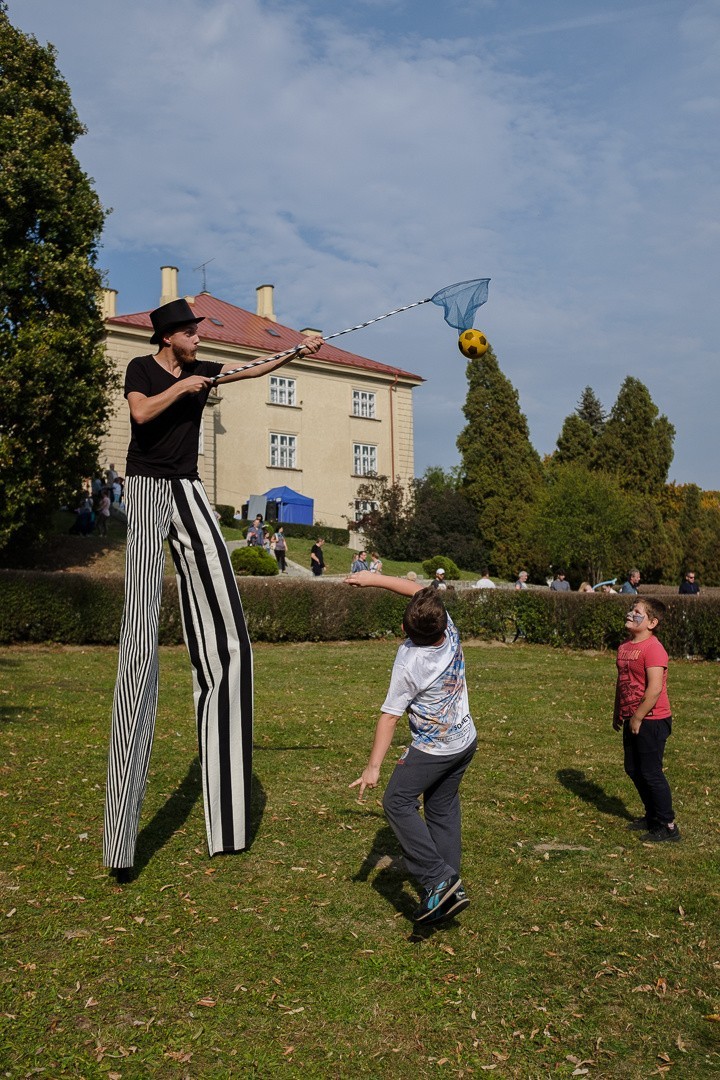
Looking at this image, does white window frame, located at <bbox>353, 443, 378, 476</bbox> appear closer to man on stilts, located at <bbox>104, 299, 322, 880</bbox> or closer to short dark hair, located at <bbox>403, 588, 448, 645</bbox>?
man on stilts, located at <bbox>104, 299, 322, 880</bbox>

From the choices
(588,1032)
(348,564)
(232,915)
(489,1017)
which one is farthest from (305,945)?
(348,564)

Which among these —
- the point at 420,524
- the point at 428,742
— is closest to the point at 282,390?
the point at 420,524

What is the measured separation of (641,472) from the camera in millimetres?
57125

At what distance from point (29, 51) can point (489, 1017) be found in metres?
25.1

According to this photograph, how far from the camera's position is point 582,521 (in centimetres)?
4325

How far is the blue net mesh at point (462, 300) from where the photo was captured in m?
6.46

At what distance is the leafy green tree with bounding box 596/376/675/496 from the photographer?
186 ft

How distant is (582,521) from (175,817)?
3875 centimetres

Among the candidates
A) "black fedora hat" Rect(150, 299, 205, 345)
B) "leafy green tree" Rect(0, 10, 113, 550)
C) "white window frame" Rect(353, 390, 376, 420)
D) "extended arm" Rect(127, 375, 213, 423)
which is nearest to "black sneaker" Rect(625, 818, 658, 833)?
"extended arm" Rect(127, 375, 213, 423)

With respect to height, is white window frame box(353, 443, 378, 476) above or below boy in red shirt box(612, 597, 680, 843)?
above

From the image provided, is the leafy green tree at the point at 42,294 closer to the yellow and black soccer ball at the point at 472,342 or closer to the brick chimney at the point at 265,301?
the yellow and black soccer ball at the point at 472,342

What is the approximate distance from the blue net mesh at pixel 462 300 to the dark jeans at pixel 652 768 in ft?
9.42

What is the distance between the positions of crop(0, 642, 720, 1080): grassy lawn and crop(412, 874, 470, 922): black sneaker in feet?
0.53

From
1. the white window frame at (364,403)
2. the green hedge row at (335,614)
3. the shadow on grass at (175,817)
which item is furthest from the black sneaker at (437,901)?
the white window frame at (364,403)
